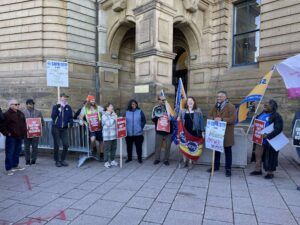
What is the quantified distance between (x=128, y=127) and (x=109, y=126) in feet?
1.73

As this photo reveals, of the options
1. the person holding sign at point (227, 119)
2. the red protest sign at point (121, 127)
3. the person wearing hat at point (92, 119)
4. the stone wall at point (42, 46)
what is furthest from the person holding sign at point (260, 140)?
the stone wall at point (42, 46)

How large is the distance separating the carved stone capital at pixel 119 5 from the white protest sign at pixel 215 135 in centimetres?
1045

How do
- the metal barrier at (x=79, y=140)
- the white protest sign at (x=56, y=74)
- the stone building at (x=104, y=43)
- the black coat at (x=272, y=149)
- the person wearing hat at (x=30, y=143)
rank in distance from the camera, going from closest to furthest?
the black coat at (x=272, y=149)
the person wearing hat at (x=30, y=143)
the metal barrier at (x=79, y=140)
the white protest sign at (x=56, y=74)
the stone building at (x=104, y=43)

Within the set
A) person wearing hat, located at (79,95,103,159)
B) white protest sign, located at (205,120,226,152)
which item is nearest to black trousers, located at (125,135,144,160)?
person wearing hat, located at (79,95,103,159)

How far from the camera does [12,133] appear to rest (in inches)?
234

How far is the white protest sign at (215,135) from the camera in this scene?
5.51 meters

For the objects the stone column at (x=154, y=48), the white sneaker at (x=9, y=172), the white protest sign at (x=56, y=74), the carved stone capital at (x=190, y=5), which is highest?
the carved stone capital at (x=190, y=5)

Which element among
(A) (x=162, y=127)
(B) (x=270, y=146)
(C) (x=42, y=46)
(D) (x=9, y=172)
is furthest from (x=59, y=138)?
(C) (x=42, y=46)

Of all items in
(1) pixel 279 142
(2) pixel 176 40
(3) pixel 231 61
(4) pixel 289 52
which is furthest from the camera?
(2) pixel 176 40

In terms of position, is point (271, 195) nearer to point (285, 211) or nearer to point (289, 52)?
point (285, 211)

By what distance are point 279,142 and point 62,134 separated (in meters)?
5.34

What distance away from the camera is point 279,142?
532 centimetres

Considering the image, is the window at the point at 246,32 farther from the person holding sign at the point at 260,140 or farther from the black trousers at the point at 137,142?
the black trousers at the point at 137,142

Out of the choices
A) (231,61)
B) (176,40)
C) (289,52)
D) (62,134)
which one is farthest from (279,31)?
(62,134)
